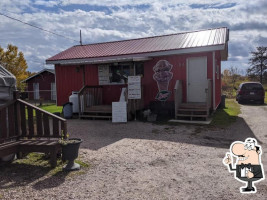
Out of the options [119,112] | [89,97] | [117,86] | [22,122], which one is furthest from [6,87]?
[117,86]

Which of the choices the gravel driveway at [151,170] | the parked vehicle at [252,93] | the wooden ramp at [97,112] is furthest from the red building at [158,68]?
the parked vehicle at [252,93]

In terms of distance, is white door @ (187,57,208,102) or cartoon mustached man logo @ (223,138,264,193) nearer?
cartoon mustached man logo @ (223,138,264,193)

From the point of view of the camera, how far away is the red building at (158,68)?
10422 millimetres

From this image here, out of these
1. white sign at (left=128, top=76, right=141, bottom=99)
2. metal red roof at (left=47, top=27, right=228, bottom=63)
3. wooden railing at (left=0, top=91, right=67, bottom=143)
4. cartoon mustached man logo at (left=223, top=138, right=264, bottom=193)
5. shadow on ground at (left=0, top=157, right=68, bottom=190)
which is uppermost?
metal red roof at (left=47, top=27, right=228, bottom=63)

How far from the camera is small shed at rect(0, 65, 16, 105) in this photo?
196 inches

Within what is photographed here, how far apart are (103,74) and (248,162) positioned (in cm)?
987

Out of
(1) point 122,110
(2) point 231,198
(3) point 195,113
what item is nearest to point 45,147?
(2) point 231,198

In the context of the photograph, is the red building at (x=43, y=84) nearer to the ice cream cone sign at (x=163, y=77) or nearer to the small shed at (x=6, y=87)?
the ice cream cone sign at (x=163, y=77)

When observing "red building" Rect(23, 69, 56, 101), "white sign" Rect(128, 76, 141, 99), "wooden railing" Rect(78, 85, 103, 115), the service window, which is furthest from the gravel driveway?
"red building" Rect(23, 69, 56, 101)

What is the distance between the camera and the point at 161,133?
25.6 feet

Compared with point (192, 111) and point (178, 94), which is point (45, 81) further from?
point (192, 111)

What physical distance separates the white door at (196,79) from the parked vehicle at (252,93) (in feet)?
23.3

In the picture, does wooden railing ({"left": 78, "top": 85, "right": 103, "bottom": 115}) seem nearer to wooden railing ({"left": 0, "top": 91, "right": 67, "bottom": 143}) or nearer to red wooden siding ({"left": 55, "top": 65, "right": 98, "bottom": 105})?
red wooden siding ({"left": 55, "top": 65, "right": 98, "bottom": 105})

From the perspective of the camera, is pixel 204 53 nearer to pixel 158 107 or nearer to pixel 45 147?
pixel 158 107
